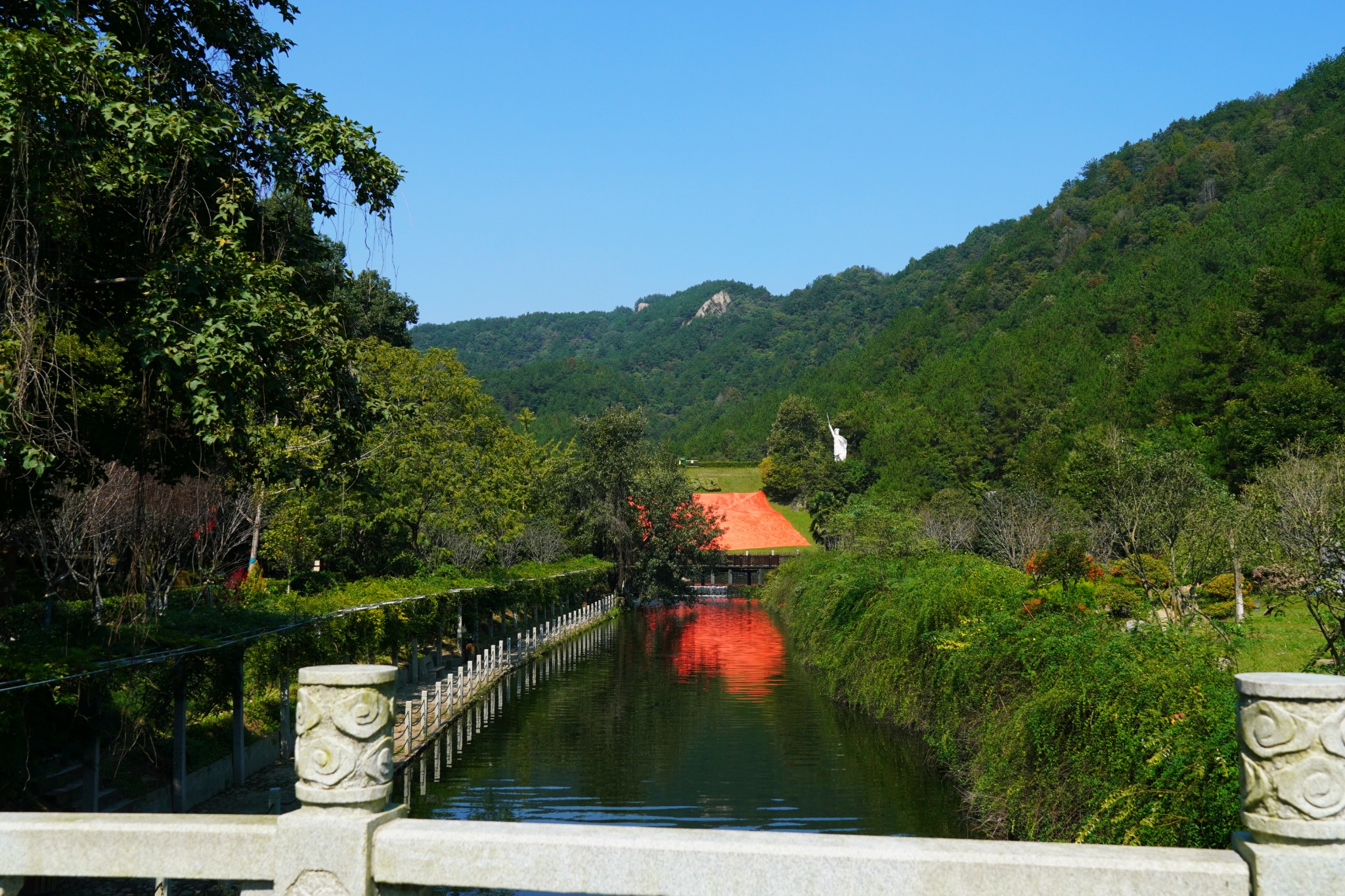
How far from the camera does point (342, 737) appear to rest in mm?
4797

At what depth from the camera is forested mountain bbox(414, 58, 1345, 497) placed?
5878cm

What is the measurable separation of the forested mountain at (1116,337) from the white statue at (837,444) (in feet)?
7.28

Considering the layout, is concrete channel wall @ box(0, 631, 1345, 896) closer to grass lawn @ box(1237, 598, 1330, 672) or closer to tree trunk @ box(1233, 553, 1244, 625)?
grass lawn @ box(1237, 598, 1330, 672)

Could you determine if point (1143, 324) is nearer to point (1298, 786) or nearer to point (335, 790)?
point (1298, 786)

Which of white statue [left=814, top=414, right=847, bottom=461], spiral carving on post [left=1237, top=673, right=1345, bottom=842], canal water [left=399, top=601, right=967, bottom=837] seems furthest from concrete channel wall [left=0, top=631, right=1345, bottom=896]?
white statue [left=814, top=414, right=847, bottom=461]

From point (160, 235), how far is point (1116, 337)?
102 m

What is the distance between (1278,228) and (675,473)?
56.2 m

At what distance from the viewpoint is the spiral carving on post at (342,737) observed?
4797 millimetres

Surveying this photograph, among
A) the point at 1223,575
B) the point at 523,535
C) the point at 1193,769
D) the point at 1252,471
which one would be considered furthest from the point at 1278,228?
the point at 1193,769

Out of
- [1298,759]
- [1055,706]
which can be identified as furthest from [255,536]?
[1298,759]

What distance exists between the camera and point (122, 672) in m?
12.5

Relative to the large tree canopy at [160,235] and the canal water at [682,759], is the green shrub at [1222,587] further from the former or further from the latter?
the large tree canopy at [160,235]

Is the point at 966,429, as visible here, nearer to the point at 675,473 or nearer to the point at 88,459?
the point at 675,473

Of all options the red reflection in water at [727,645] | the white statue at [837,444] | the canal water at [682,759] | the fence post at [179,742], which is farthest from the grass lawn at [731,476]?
the fence post at [179,742]
